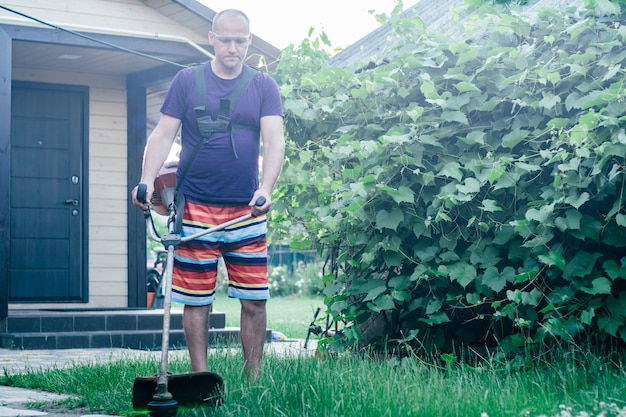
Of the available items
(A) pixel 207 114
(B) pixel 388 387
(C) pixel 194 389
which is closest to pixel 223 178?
(A) pixel 207 114

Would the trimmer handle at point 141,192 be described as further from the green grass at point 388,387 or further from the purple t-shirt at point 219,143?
the green grass at point 388,387

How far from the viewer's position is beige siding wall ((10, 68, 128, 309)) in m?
9.66

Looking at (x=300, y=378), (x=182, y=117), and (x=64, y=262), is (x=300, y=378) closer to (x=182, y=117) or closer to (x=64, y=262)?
(x=182, y=117)

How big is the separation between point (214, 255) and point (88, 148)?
19.6 ft

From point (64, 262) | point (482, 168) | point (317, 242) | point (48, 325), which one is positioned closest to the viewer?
point (482, 168)

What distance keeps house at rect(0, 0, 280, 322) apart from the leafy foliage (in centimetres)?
406

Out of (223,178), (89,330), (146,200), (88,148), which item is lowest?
(89,330)

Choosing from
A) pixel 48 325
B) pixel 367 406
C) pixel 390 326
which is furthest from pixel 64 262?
pixel 367 406

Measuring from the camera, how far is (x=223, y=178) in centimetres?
409

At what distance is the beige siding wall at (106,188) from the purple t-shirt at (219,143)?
19.0ft

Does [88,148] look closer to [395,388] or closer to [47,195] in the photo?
[47,195]

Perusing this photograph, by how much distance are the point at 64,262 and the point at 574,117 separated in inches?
257

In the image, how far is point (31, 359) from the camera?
22.2 ft

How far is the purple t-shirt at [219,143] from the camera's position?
13.4ft
